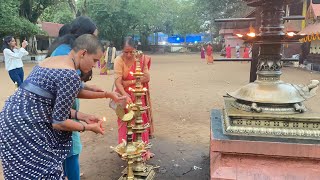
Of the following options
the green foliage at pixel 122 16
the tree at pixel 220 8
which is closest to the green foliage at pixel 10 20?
the green foliage at pixel 122 16

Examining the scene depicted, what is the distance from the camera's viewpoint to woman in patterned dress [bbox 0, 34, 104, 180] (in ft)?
5.88

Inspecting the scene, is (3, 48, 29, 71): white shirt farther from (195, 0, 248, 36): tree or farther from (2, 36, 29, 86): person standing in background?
(195, 0, 248, 36): tree

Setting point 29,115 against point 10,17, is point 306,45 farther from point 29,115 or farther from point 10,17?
point 29,115

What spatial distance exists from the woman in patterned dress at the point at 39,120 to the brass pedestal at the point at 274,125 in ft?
4.22

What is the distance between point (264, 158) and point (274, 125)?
29 centimetres

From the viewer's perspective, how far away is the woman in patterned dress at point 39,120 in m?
1.79

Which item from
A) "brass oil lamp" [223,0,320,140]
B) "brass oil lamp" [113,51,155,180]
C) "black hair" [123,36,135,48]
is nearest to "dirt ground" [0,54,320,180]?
"brass oil lamp" [223,0,320,140]

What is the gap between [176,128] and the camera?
227 inches

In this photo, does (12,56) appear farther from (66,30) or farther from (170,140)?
(66,30)

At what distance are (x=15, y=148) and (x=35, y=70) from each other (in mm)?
487

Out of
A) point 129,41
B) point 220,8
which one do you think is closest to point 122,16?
point 220,8

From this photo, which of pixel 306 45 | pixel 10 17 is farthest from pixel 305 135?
pixel 10 17

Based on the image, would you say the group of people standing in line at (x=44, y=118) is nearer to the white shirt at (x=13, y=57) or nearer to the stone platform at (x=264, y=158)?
the stone platform at (x=264, y=158)

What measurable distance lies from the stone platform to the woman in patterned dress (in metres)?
1.18
